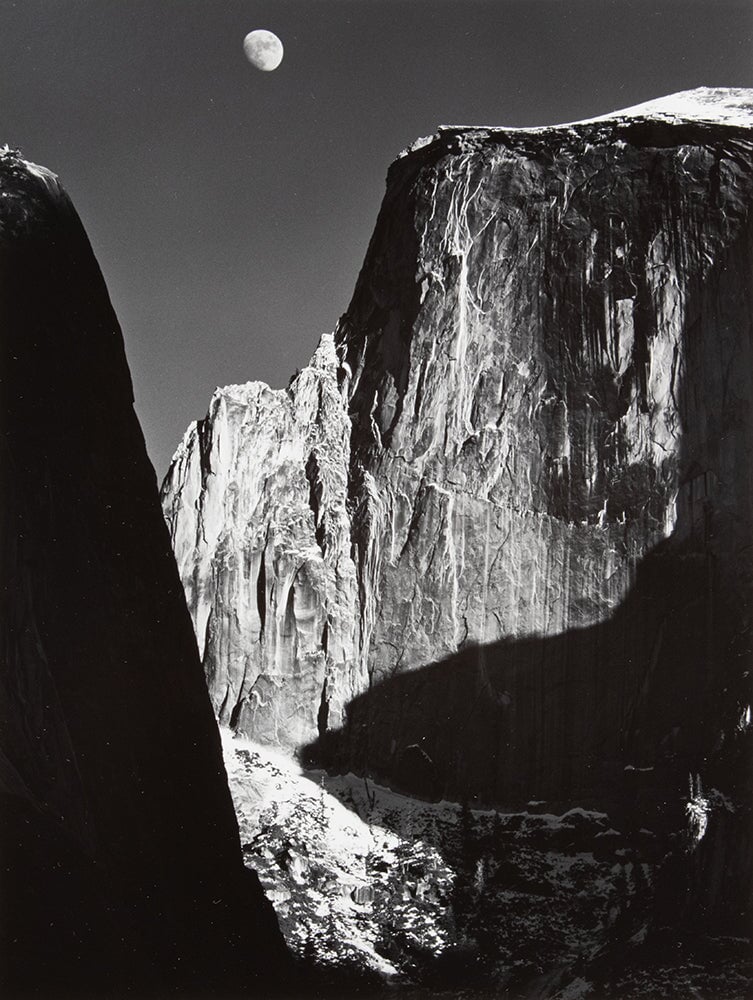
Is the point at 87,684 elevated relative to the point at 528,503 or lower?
lower

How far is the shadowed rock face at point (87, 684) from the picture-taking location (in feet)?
71.8

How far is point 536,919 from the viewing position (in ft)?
171

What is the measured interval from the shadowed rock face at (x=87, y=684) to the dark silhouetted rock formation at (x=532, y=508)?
3302 cm

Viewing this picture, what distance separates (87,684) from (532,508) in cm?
3786

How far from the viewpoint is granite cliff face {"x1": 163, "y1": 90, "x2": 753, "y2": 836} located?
57.4 meters

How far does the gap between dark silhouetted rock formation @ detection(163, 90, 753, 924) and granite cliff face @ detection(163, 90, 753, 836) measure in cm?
10

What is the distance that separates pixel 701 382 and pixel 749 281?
15.5 ft

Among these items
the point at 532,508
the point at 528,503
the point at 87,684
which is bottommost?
the point at 87,684

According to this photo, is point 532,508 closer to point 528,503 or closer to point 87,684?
point 528,503

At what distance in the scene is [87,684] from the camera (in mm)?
23344

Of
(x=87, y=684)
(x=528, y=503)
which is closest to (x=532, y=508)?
(x=528, y=503)

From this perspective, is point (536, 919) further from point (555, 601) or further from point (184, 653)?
point (184, 653)

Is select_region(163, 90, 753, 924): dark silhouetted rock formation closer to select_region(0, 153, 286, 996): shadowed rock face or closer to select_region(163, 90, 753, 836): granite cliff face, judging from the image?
select_region(163, 90, 753, 836): granite cliff face

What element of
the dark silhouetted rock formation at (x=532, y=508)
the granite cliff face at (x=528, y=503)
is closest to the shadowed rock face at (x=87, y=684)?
the dark silhouetted rock formation at (x=532, y=508)
